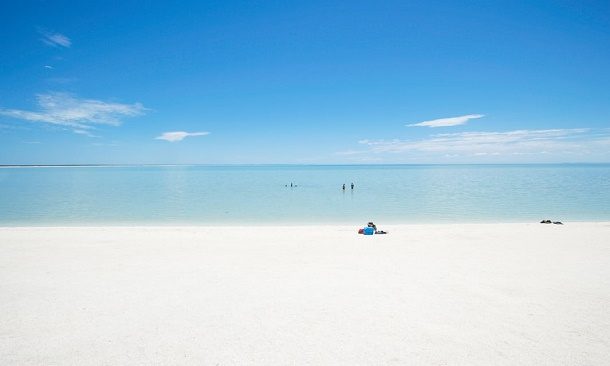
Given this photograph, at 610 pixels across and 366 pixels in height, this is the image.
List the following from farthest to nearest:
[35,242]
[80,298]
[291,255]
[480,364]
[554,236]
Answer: [554,236] < [35,242] < [291,255] < [80,298] < [480,364]

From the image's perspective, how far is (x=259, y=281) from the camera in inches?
362

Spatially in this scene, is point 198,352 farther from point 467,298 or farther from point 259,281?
point 467,298

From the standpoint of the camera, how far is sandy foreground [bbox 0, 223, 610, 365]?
18.3 ft

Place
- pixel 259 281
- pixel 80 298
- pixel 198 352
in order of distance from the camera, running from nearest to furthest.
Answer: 1. pixel 198 352
2. pixel 80 298
3. pixel 259 281

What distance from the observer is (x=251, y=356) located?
18.0 ft

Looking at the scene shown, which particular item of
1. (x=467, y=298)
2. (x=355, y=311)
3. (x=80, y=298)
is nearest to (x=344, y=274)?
(x=355, y=311)

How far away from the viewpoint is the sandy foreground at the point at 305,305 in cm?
559

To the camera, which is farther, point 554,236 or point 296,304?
point 554,236

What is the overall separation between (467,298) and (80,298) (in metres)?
10.1

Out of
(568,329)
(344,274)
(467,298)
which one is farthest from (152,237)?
(568,329)

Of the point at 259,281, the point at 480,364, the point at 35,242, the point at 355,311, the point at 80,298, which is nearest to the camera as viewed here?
the point at 480,364

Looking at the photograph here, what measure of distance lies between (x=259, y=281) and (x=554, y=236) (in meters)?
15.8

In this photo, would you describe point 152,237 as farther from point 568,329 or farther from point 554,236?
point 554,236

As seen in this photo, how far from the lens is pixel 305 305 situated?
751 centimetres
